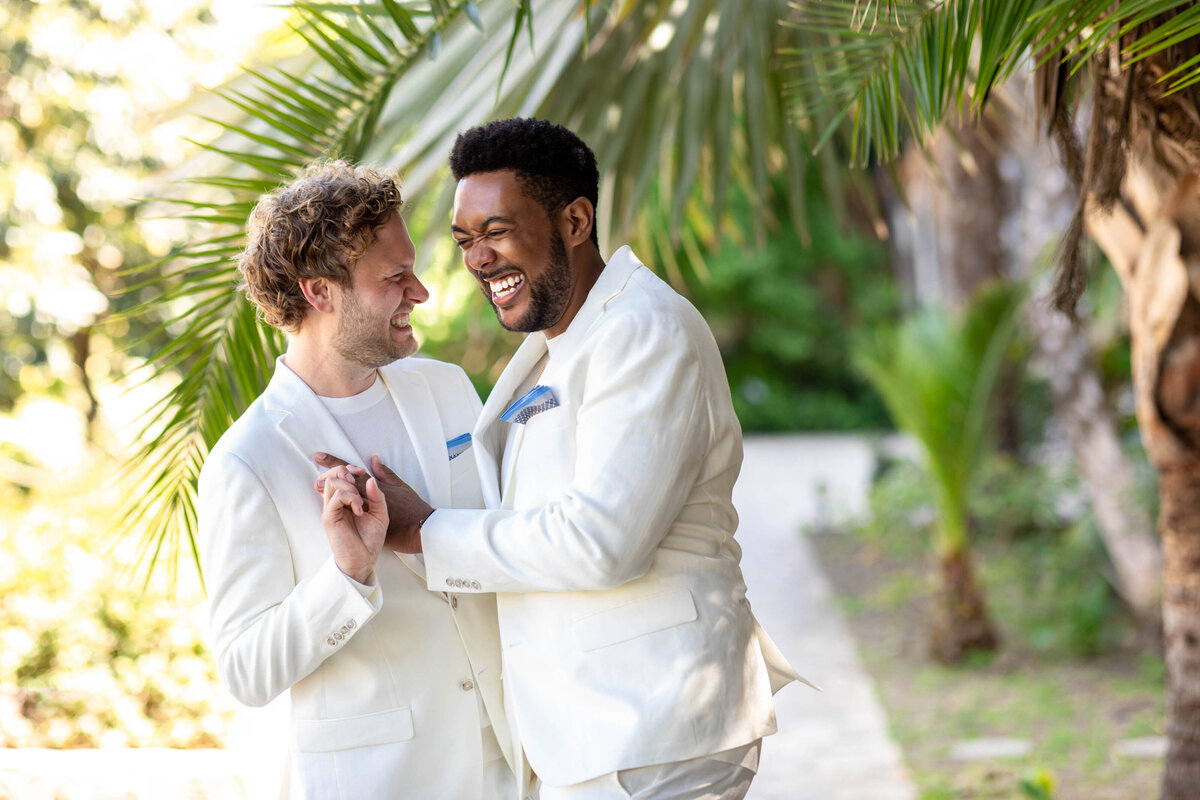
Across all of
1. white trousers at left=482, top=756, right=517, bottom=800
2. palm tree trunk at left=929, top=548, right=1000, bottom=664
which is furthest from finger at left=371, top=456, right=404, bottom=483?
palm tree trunk at left=929, top=548, right=1000, bottom=664

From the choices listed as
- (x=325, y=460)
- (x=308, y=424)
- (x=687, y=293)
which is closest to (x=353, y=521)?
(x=325, y=460)

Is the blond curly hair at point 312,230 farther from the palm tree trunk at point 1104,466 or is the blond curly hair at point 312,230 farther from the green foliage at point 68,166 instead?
the green foliage at point 68,166

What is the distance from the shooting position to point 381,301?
7.13 ft

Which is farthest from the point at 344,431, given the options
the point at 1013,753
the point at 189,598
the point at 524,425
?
the point at 1013,753

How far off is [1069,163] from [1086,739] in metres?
3.75

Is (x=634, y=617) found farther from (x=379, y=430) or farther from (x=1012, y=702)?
(x=1012, y=702)

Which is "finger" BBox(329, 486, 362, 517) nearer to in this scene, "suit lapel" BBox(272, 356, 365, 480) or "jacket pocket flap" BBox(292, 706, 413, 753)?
"suit lapel" BBox(272, 356, 365, 480)

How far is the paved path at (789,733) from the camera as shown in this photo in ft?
12.4

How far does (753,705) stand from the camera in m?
2.12

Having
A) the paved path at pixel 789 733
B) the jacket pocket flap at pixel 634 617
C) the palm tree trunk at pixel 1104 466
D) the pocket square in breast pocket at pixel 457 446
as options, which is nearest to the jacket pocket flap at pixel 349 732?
the paved path at pixel 789 733

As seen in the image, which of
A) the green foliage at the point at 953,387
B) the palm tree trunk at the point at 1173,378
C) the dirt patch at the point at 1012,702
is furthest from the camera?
the green foliage at the point at 953,387

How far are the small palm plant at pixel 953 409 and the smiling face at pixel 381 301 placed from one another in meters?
5.43

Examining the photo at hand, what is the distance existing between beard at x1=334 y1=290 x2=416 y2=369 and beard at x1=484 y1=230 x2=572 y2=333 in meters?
0.20

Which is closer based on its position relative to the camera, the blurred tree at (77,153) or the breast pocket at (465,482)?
the breast pocket at (465,482)
